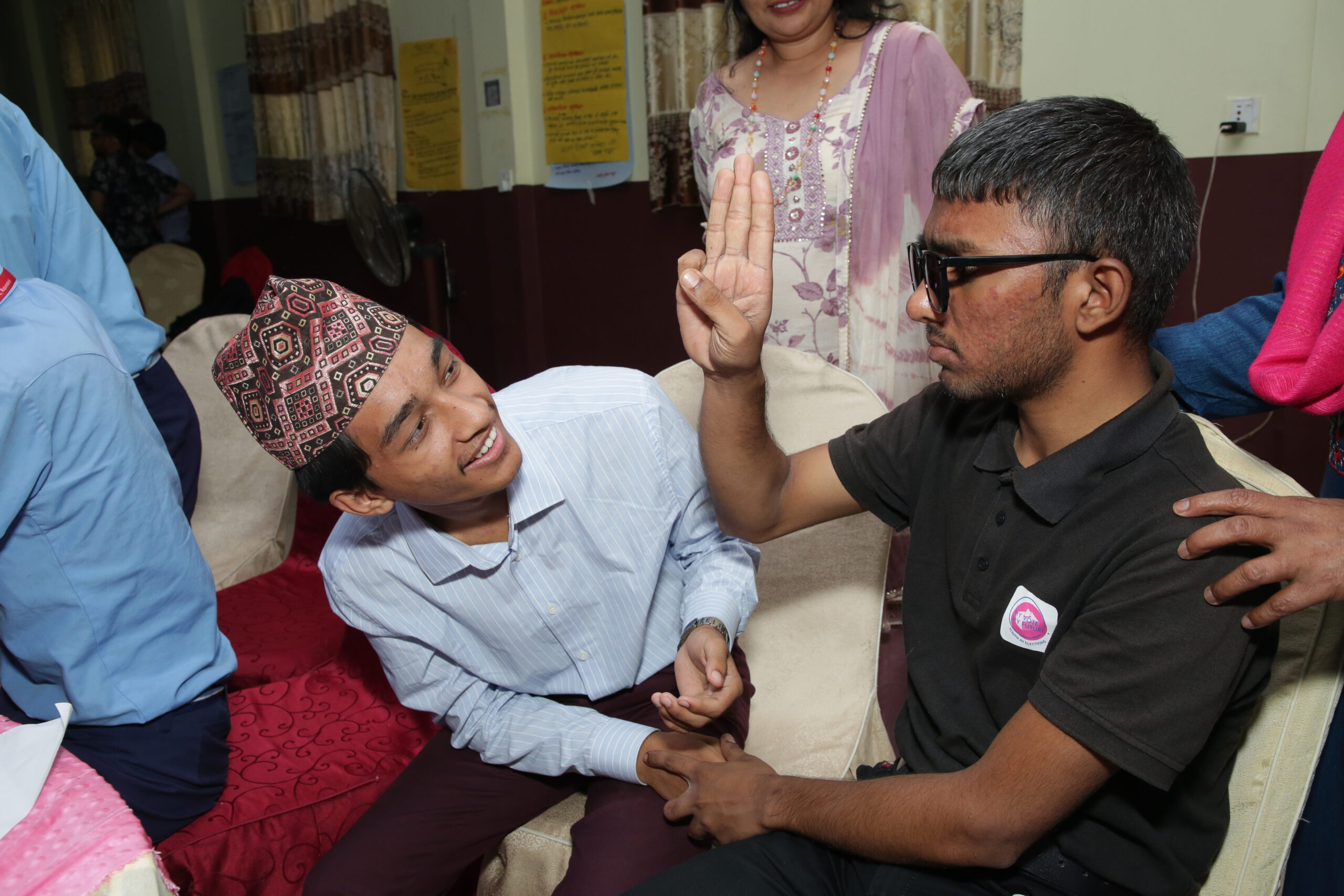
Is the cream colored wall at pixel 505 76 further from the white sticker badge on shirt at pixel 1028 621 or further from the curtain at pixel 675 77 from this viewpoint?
the white sticker badge on shirt at pixel 1028 621

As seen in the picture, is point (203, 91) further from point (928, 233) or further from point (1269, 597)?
point (1269, 597)

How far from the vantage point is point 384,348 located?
128 centimetres

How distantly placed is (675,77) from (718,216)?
98.8 inches

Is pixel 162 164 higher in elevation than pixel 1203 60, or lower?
lower

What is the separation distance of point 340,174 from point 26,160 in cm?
345

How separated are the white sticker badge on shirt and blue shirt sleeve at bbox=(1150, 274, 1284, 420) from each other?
479mm

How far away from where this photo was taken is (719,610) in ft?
4.64

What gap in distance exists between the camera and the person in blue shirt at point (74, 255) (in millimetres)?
1765

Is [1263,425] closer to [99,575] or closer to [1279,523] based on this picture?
[1279,523]

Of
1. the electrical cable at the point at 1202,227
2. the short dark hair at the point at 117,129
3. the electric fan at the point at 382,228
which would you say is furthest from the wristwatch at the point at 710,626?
the short dark hair at the point at 117,129

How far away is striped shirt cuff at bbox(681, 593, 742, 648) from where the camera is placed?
141cm

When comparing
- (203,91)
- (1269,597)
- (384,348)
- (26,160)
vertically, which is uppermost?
(203,91)

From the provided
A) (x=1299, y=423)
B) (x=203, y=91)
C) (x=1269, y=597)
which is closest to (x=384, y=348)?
(x=1269, y=597)

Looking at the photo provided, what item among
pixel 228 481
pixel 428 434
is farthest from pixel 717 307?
pixel 228 481
